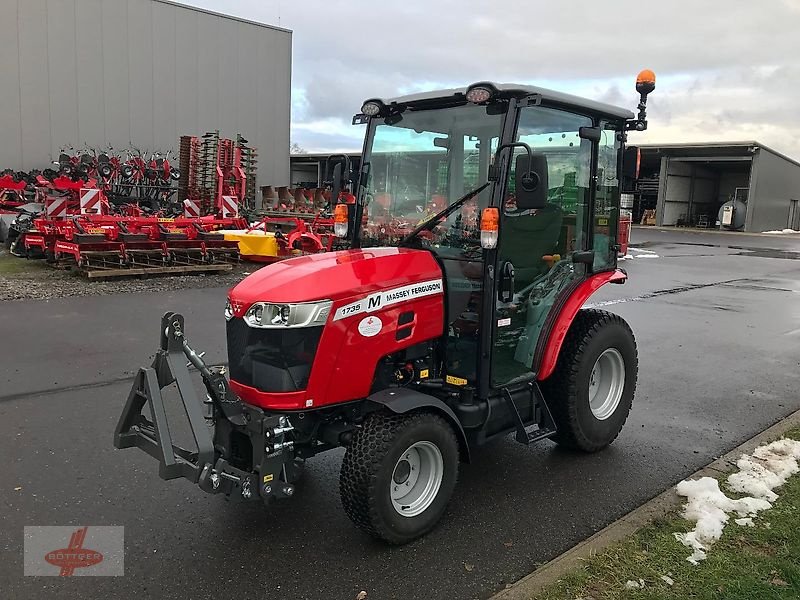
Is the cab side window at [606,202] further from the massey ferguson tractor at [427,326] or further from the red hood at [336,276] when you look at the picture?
the red hood at [336,276]

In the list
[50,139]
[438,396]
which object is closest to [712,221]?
[50,139]

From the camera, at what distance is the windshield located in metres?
3.73

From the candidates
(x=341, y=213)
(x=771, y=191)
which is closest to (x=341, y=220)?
(x=341, y=213)

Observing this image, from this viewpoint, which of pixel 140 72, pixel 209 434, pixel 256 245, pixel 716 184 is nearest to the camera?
pixel 209 434

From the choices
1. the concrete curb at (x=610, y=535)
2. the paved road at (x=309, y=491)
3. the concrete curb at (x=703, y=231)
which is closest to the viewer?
the concrete curb at (x=610, y=535)

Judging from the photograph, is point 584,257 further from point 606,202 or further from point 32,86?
point 32,86

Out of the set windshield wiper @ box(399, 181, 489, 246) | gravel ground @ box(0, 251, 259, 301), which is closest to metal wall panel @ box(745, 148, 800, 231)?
gravel ground @ box(0, 251, 259, 301)

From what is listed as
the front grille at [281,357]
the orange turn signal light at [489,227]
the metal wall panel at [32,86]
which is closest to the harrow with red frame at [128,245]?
the front grille at [281,357]

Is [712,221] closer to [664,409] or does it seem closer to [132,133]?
[132,133]

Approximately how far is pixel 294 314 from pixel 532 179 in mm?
1351

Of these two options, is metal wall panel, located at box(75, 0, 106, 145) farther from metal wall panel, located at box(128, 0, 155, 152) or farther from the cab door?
the cab door

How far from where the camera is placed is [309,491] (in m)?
3.88

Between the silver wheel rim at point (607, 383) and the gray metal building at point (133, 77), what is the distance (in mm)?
22230

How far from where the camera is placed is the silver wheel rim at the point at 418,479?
3.35 meters
